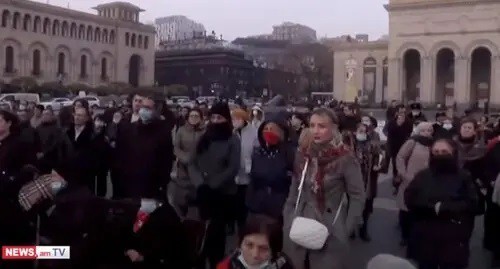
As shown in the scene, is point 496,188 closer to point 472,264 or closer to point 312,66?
point 472,264

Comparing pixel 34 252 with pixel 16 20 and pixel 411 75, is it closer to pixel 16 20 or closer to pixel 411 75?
pixel 411 75

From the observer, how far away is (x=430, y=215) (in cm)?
493

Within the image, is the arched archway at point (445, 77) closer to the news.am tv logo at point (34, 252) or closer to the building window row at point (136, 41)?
the building window row at point (136, 41)

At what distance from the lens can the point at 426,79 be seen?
46.9 meters

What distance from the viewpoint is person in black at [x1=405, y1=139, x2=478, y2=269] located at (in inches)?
191

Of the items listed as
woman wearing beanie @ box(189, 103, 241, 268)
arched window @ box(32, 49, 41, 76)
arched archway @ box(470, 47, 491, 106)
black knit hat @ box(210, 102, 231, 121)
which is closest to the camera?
woman wearing beanie @ box(189, 103, 241, 268)

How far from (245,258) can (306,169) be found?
97cm

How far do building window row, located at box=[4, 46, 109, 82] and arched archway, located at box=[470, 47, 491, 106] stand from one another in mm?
40041

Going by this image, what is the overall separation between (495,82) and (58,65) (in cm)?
4339

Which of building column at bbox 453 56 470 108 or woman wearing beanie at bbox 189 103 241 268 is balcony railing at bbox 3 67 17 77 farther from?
woman wearing beanie at bbox 189 103 241 268

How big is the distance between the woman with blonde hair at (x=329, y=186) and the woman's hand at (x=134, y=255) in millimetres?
985

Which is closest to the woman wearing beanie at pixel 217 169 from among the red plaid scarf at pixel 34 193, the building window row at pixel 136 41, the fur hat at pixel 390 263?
the red plaid scarf at pixel 34 193

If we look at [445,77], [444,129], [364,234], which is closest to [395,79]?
[445,77]

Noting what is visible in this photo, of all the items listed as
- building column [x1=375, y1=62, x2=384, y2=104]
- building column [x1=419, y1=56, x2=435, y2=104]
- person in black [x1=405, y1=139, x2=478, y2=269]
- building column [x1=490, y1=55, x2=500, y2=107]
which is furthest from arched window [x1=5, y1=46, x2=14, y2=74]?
person in black [x1=405, y1=139, x2=478, y2=269]
